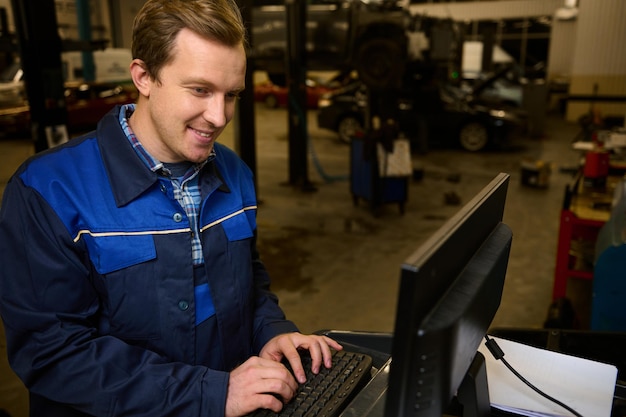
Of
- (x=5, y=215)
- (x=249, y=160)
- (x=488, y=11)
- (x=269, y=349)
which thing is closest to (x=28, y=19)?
(x=5, y=215)

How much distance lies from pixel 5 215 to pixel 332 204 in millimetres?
5025

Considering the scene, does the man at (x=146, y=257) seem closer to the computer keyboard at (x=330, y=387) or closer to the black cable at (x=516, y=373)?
the computer keyboard at (x=330, y=387)

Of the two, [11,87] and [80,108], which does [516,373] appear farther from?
[80,108]

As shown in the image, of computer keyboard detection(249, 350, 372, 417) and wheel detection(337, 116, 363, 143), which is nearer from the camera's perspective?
computer keyboard detection(249, 350, 372, 417)

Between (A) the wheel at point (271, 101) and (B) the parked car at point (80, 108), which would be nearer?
(B) the parked car at point (80, 108)

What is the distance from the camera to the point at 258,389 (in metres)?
0.99

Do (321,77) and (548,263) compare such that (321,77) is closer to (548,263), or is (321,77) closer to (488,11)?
(488,11)

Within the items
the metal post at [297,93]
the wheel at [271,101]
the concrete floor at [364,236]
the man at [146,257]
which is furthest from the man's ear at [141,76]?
the wheel at [271,101]

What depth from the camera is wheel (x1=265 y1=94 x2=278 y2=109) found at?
1373 centimetres

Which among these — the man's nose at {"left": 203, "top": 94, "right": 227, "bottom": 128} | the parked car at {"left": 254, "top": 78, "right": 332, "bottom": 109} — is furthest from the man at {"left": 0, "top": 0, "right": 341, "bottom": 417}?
the parked car at {"left": 254, "top": 78, "right": 332, "bottom": 109}

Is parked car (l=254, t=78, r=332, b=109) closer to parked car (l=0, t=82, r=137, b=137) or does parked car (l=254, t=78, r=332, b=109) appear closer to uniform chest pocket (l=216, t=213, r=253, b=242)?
parked car (l=0, t=82, r=137, b=137)

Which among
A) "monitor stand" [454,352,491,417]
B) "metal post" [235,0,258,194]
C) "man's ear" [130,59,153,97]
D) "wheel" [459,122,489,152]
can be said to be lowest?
"wheel" [459,122,489,152]

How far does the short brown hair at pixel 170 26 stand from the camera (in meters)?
1.02

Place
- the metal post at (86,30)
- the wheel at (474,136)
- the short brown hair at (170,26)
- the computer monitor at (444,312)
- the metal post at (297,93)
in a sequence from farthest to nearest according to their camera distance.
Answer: the wheel at (474,136) → the metal post at (297,93) → the metal post at (86,30) → the short brown hair at (170,26) → the computer monitor at (444,312)
